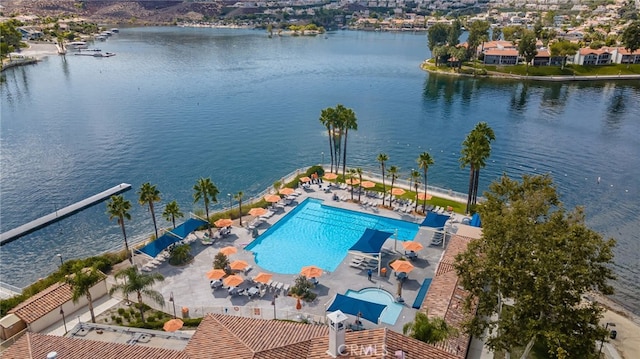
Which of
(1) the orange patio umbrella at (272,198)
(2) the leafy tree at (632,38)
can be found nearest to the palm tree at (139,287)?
(1) the orange patio umbrella at (272,198)

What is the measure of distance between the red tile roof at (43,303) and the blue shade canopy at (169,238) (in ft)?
27.9

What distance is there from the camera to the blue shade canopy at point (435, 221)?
50.6 metres

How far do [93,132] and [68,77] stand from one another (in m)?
66.4

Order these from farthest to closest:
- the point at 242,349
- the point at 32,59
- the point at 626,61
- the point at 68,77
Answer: the point at 32,59 → the point at 626,61 → the point at 68,77 → the point at 242,349

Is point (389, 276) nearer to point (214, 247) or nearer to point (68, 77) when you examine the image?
point (214, 247)

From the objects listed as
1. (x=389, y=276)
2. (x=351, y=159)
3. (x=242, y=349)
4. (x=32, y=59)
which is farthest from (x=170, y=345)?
(x=32, y=59)

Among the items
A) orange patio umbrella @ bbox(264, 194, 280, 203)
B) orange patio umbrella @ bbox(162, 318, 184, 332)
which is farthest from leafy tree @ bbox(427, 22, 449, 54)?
orange patio umbrella @ bbox(162, 318, 184, 332)

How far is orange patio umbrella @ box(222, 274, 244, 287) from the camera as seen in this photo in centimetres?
4069

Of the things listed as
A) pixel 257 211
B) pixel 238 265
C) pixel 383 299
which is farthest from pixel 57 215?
pixel 383 299

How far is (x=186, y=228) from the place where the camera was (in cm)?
4997

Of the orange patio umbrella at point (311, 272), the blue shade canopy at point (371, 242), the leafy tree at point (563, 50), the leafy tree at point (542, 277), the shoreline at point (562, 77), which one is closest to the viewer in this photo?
the leafy tree at point (542, 277)

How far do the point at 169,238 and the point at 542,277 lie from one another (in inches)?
1418

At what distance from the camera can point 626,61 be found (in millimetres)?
160750

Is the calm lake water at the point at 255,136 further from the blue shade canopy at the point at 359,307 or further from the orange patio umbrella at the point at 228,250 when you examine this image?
the blue shade canopy at the point at 359,307
